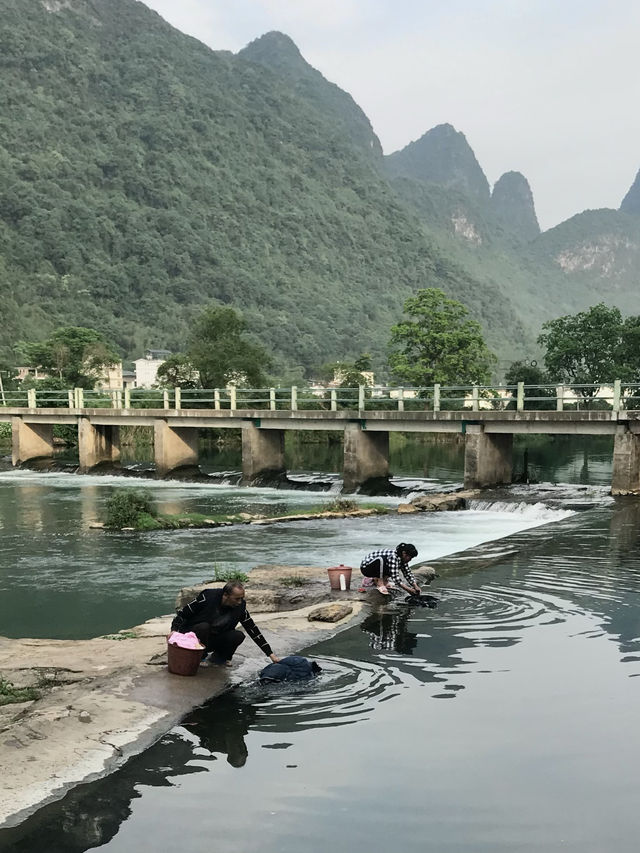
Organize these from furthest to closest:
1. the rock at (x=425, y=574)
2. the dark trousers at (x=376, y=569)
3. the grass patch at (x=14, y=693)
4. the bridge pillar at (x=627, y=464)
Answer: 1. the bridge pillar at (x=627, y=464)
2. the rock at (x=425, y=574)
3. the dark trousers at (x=376, y=569)
4. the grass patch at (x=14, y=693)

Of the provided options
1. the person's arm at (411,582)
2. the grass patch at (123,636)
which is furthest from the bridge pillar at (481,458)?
the grass patch at (123,636)

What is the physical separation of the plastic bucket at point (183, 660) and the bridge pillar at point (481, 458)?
20.7 metres

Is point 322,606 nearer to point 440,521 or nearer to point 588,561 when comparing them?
point 588,561

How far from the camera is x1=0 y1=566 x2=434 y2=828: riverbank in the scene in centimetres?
687

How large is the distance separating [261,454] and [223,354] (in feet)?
73.9

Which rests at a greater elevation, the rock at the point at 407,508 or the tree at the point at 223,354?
the tree at the point at 223,354

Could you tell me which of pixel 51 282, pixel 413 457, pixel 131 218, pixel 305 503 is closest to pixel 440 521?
pixel 305 503

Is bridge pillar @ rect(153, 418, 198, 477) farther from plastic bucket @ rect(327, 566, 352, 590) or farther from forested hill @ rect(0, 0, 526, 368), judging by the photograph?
forested hill @ rect(0, 0, 526, 368)

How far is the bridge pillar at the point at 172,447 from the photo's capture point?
125ft

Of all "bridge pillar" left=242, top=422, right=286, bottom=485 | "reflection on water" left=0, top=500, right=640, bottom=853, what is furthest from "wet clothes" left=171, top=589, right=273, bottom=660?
"bridge pillar" left=242, top=422, right=286, bottom=485

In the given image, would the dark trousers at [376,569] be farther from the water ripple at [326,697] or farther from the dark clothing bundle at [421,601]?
the water ripple at [326,697]

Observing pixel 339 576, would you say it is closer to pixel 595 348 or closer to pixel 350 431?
pixel 350 431

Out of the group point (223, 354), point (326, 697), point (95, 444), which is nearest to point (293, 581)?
point (326, 697)

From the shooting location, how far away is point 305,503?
2912cm
